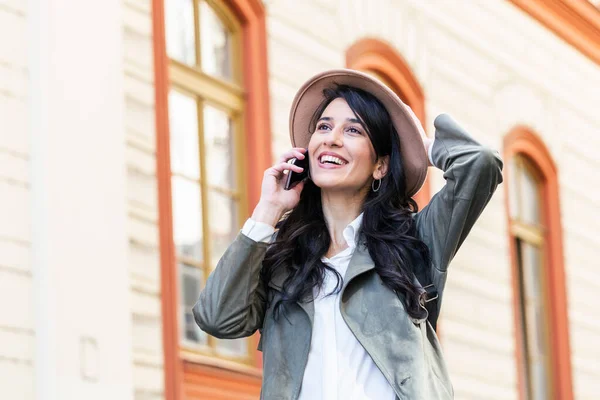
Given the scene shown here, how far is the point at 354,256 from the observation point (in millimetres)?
4652

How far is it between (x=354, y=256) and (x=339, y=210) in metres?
0.21

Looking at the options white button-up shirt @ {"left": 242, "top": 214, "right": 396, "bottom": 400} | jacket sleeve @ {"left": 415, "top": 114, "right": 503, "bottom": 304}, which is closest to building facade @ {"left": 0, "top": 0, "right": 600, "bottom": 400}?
white button-up shirt @ {"left": 242, "top": 214, "right": 396, "bottom": 400}

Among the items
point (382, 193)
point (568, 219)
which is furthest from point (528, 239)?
point (382, 193)

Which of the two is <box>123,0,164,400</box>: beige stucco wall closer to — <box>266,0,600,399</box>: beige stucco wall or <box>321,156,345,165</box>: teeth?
<box>266,0,600,399</box>: beige stucco wall

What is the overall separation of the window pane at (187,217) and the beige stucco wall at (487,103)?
87cm

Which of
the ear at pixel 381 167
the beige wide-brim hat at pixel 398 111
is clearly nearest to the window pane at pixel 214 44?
the beige wide-brim hat at pixel 398 111

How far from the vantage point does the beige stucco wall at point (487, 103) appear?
447 inches

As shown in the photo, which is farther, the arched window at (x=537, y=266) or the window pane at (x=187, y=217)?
the arched window at (x=537, y=266)

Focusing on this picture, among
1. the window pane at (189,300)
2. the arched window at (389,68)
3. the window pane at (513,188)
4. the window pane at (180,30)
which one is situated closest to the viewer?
the window pane at (189,300)

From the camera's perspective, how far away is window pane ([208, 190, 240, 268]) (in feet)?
32.7

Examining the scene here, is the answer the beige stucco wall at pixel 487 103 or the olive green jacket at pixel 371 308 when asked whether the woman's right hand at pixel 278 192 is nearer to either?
the olive green jacket at pixel 371 308

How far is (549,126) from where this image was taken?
15102 millimetres

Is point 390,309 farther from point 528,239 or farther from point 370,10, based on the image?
point 528,239

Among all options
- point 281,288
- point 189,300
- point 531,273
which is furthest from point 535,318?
point 281,288
